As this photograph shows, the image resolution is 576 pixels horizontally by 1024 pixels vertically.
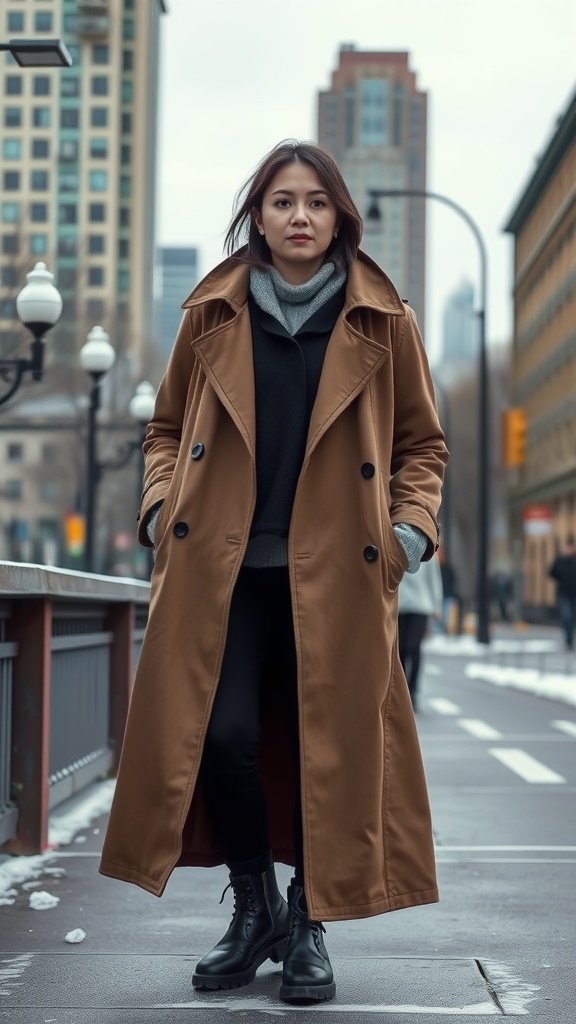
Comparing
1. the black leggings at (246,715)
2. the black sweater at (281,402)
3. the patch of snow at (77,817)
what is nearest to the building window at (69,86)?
the patch of snow at (77,817)

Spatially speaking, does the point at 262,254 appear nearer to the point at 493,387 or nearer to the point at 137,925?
the point at 137,925

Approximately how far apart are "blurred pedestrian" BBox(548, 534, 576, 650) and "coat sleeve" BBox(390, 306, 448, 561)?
2703cm

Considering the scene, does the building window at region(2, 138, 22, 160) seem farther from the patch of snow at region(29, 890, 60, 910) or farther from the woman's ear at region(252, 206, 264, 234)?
the woman's ear at region(252, 206, 264, 234)

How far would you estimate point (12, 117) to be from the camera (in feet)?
171

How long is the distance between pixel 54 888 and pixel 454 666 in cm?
2232

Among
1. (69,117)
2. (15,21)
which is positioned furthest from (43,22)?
(69,117)

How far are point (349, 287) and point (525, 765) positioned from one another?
669 centimetres

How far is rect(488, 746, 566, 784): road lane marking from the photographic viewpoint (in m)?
9.80

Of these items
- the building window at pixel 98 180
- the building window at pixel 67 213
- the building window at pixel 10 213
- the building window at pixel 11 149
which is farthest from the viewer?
the building window at pixel 98 180

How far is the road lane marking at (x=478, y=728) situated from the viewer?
42.8 feet

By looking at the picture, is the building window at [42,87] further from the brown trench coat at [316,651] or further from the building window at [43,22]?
the brown trench coat at [316,651]

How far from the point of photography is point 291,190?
14.3 ft

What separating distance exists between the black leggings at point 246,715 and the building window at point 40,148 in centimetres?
5672

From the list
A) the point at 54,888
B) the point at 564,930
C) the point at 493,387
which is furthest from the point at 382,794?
the point at 493,387
